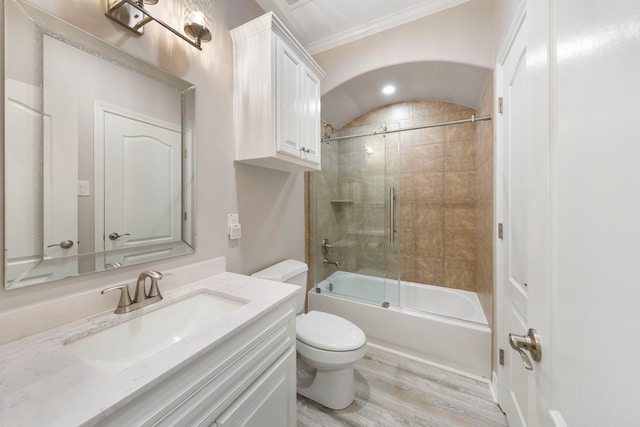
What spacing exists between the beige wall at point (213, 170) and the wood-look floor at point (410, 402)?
1.05 metres

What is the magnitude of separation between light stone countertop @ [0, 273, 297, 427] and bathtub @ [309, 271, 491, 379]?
149 centimetres

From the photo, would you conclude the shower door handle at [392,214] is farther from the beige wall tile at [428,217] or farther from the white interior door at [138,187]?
the white interior door at [138,187]

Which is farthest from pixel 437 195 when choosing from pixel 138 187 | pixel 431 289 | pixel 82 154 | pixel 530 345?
pixel 82 154

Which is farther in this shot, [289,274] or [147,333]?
[289,274]

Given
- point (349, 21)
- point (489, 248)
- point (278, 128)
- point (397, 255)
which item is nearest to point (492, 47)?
point (349, 21)

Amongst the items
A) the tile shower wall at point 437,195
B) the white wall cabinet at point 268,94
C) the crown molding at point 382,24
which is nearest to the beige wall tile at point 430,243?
the tile shower wall at point 437,195

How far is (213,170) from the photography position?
1.37 metres

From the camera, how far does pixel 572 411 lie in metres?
0.43

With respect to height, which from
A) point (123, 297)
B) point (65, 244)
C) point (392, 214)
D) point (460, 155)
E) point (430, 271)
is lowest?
point (430, 271)

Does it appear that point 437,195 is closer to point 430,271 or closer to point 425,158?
point 425,158

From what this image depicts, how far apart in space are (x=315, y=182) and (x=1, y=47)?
6.45 ft

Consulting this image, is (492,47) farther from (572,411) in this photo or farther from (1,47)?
(1,47)

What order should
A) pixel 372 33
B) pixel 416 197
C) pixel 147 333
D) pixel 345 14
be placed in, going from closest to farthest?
pixel 147 333, pixel 345 14, pixel 372 33, pixel 416 197

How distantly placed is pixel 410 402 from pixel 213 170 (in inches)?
75.6
